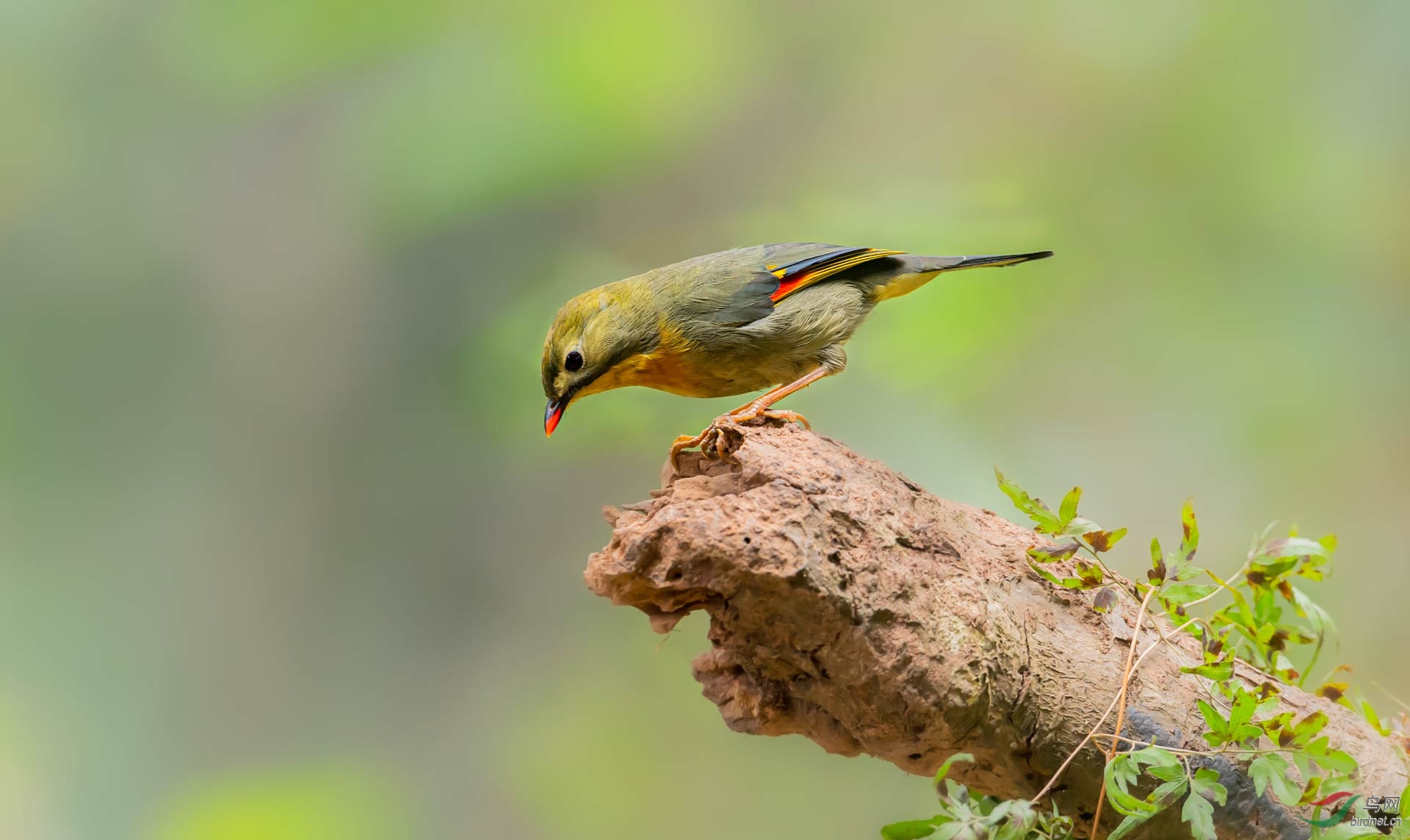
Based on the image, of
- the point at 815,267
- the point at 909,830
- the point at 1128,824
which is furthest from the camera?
the point at 815,267

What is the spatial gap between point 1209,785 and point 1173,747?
215 millimetres

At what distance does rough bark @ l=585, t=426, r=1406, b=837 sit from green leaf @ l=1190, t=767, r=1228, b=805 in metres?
0.17

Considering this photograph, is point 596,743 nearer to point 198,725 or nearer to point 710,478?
point 198,725

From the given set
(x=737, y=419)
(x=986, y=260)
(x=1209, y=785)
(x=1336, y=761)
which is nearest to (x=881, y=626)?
(x=737, y=419)

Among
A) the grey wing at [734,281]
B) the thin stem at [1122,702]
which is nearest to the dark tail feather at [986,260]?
the grey wing at [734,281]

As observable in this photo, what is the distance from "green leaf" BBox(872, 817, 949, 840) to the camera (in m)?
2.03

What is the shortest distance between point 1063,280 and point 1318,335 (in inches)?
49.5

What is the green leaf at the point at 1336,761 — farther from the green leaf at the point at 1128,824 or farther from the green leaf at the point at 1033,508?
the green leaf at the point at 1033,508

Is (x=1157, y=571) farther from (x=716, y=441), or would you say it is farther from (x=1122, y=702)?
(x=716, y=441)

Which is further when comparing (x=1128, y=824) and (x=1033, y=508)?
(x=1033, y=508)

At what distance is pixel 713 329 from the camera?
307cm

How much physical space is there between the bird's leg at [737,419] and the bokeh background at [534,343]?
1.28 meters

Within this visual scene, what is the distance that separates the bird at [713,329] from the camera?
3068 mm

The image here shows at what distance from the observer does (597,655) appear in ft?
14.1
